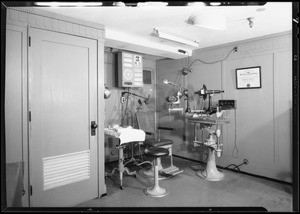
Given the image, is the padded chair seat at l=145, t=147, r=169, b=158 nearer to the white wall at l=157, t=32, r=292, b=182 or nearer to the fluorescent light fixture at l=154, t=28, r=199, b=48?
the white wall at l=157, t=32, r=292, b=182

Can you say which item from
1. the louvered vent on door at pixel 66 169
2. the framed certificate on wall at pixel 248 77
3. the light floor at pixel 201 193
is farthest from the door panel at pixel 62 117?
the framed certificate on wall at pixel 248 77

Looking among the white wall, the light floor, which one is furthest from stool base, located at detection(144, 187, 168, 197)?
the white wall

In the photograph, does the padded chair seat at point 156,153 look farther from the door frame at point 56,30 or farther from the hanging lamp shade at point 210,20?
the hanging lamp shade at point 210,20

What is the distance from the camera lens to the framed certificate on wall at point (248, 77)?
3.57 meters

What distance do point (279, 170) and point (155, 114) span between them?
3.09 m

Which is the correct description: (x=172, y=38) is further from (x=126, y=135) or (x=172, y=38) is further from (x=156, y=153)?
(x=156, y=153)

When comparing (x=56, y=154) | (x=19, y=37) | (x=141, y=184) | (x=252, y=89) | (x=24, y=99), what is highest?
(x=19, y=37)

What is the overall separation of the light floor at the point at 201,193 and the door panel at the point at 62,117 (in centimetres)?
38

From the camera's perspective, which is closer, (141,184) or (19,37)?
(19,37)

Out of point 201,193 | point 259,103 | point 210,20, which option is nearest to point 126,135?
point 201,193

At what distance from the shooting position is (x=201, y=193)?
2.96 m

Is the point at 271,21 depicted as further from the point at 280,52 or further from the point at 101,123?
the point at 101,123

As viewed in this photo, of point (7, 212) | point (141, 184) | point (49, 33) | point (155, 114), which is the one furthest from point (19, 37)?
point (155, 114)

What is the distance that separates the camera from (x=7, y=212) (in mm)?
681
